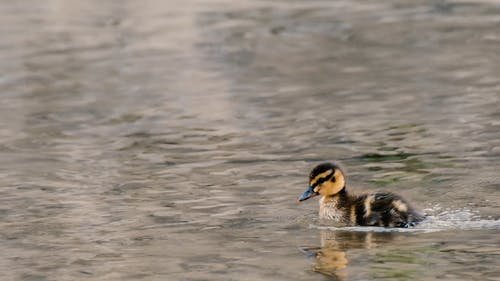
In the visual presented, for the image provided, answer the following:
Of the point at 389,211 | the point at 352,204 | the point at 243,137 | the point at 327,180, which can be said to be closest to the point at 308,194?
the point at 327,180

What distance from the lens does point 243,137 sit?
11258mm

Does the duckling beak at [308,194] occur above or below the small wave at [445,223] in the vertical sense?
above

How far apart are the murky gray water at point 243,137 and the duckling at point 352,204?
101 millimetres

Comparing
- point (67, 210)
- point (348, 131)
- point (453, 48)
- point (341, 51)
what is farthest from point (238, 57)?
point (67, 210)

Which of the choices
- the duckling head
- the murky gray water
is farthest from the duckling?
the murky gray water

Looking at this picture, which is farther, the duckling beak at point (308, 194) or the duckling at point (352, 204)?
the duckling beak at point (308, 194)

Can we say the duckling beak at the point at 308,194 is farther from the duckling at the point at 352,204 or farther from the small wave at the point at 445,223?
the small wave at the point at 445,223

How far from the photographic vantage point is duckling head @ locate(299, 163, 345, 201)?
8682mm

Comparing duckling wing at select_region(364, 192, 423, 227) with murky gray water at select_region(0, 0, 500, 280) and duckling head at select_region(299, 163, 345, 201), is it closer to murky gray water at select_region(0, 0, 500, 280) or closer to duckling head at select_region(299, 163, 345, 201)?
murky gray water at select_region(0, 0, 500, 280)

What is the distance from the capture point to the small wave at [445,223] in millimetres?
8125

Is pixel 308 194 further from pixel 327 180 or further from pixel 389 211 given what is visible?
pixel 389 211

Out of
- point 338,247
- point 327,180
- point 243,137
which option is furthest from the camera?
point 243,137

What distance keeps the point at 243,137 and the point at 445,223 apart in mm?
3241

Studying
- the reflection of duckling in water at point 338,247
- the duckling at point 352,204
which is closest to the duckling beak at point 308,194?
the duckling at point 352,204
